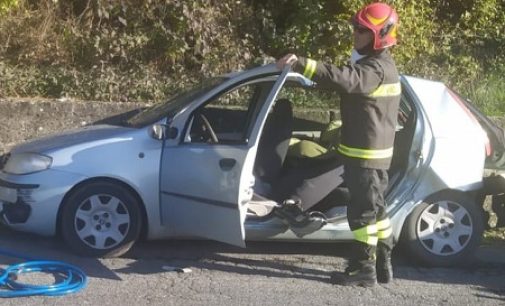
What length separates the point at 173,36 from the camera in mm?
10562

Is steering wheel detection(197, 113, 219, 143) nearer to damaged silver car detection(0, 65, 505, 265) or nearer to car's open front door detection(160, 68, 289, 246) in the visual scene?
damaged silver car detection(0, 65, 505, 265)

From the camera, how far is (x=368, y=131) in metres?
6.07

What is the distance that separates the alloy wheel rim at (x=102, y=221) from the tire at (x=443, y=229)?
2.17 metres

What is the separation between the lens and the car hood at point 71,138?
662cm

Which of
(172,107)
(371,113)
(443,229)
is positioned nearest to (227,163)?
(172,107)

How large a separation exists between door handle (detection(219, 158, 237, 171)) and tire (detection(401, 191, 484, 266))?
148 centimetres

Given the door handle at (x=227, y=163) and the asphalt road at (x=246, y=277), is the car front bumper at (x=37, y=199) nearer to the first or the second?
the asphalt road at (x=246, y=277)

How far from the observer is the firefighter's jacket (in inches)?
235

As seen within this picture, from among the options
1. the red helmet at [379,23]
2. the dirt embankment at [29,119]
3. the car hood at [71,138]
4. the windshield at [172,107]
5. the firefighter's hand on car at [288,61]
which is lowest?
the dirt embankment at [29,119]

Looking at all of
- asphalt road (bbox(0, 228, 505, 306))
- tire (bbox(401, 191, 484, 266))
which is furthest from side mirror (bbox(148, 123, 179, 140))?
tire (bbox(401, 191, 484, 266))

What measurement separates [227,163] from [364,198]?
3.31 ft

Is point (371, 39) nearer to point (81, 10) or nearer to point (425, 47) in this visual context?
point (425, 47)

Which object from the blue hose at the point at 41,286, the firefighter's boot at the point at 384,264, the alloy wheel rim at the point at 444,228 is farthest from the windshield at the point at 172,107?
the alloy wheel rim at the point at 444,228

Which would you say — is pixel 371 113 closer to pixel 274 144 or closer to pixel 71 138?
pixel 274 144
